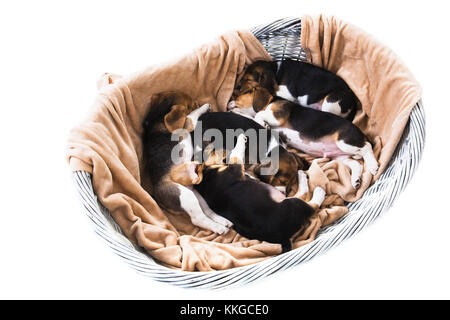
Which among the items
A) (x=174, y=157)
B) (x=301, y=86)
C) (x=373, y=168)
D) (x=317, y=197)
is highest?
(x=301, y=86)

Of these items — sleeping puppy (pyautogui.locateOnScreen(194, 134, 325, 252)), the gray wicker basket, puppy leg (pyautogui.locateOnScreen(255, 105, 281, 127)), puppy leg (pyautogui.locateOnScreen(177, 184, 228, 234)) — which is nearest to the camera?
the gray wicker basket

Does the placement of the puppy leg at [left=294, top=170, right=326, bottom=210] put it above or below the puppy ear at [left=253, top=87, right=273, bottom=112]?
below

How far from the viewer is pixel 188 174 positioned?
2.99 metres

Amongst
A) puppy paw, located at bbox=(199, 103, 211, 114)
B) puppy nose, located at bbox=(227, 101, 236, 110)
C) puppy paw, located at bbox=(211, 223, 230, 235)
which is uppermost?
puppy paw, located at bbox=(199, 103, 211, 114)

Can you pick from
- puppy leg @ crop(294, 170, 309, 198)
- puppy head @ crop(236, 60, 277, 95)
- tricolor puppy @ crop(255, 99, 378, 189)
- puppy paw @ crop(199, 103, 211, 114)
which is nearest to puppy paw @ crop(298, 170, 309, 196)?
puppy leg @ crop(294, 170, 309, 198)

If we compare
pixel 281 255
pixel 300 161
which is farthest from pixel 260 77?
pixel 281 255

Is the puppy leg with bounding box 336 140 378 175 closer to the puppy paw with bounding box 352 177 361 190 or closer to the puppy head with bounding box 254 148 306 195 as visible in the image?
the puppy paw with bounding box 352 177 361 190

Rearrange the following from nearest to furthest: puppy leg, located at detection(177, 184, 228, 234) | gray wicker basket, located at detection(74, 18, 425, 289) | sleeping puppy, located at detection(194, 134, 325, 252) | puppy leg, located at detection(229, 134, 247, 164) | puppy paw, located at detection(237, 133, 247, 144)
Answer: gray wicker basket, located at detection(74, 18, 425, 289) → sleeping puppy, located at detection(194, 134, 325, 252) → puppy leg, located at detection(177, 184, 228, 234) → puppy leg, located at detection(229, 134, 247, 164) → puppy paw, located at detection(237, 133, 247, 144)

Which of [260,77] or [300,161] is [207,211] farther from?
[260,77]

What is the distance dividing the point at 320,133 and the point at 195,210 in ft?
3.39

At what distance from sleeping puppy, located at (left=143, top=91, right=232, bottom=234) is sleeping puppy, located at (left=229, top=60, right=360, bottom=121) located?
0.44 m

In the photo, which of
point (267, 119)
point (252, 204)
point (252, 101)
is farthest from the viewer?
point (252, 101)

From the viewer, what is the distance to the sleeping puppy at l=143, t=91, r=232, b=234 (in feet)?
9.75

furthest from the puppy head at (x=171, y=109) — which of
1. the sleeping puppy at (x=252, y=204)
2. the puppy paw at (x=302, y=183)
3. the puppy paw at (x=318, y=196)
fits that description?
the puppy paw at (x=318, y=196)
